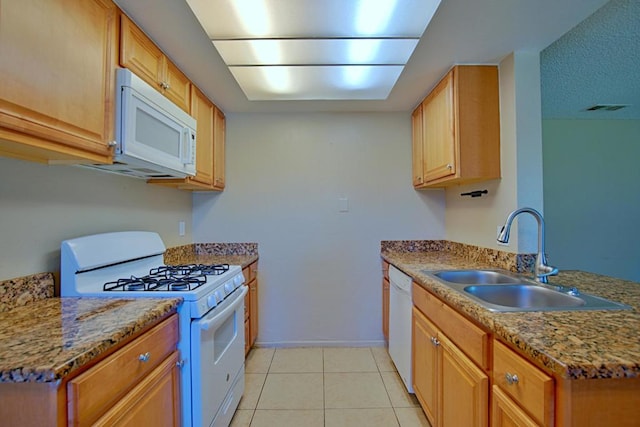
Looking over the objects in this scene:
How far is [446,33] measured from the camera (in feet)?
5.16

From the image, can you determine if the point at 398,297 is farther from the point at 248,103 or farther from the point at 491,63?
the point at 248,103

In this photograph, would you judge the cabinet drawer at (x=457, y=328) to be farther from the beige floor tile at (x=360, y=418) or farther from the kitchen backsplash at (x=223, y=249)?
the kitchen backsplash at (x=223, y=249)

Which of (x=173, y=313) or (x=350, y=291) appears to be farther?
(x=350, y=291)

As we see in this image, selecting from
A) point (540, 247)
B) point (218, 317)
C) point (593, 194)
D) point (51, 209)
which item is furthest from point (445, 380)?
point (593, 194)

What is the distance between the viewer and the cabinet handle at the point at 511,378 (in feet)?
2.93

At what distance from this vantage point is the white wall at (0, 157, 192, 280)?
1.17 metres

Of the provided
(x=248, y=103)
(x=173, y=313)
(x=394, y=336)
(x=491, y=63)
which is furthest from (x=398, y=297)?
(x=248, y=103)

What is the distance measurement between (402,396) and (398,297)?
643 millimetres

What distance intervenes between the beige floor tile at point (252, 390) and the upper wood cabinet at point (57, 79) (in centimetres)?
168

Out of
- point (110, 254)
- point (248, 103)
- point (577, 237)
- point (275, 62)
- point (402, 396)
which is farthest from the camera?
point (577, 237)

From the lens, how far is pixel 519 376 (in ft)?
2.89

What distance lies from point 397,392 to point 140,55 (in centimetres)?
253

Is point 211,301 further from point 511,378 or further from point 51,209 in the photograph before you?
point 511,378

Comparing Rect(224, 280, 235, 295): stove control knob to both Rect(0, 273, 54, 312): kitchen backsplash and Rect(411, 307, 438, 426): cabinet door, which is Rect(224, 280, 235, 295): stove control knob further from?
Rect(411, 307, 438, 426): cabinet door
